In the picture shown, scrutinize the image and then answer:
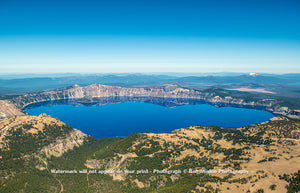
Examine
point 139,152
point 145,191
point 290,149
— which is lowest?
point 145,191

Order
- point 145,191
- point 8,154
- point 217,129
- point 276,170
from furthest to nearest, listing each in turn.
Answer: point 217,129 < point 8,154 < point 145,191 < point 276,170

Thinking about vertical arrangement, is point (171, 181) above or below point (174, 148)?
below

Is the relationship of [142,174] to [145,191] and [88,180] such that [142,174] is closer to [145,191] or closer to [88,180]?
[145,191]

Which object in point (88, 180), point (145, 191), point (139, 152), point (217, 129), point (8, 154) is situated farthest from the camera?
point (217, 129)

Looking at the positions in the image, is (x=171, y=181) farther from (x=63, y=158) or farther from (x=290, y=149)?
(x=63, y=158)

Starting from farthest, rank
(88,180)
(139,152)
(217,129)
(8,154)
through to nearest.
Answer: (217,129)
(139,152)
(8,154)
(88,180)

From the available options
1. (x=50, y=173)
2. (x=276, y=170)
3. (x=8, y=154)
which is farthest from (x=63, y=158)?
(x=276, y=170)

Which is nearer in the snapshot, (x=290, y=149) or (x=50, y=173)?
(x=290, y=149)

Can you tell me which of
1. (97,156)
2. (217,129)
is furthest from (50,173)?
(217,129)

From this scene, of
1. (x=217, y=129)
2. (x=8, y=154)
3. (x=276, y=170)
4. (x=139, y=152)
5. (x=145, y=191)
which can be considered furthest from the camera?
(x=217, y=129)
